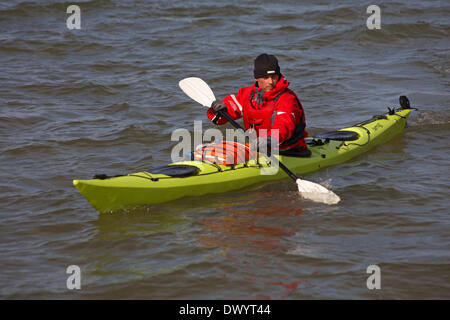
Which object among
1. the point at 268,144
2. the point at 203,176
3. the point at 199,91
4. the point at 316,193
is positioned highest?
the point at 199,91

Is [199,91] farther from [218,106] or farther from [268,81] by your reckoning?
[268,81]

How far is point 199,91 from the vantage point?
639 cm

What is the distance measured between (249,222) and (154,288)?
1.30 m

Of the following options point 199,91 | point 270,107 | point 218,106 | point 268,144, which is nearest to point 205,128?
point 199,91

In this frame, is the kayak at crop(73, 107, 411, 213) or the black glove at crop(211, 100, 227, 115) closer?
the kayak at crop(73, 107, 411, 213)

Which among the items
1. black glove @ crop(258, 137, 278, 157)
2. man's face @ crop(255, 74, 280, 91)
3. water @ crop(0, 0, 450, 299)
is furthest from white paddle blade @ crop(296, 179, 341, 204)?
man's face @ crop(255, 74, 280, 91)

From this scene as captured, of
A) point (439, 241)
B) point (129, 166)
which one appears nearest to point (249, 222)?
point (439, 241)

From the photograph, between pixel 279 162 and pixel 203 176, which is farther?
pixel 279 162

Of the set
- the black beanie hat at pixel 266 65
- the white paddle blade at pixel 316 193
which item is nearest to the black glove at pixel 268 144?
the white paddle blade at pixel 316 193

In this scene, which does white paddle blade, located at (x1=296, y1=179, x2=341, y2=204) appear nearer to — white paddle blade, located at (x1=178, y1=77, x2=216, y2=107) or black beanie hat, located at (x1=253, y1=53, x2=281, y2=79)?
black beanie hat, located at (x1=253, y1=53, x2=281, y2=79)

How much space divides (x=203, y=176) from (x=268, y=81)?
111 centimetres

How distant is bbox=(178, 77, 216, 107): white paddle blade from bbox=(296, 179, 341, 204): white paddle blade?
4.59 ft

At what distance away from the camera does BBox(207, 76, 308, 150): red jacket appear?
18.4ft

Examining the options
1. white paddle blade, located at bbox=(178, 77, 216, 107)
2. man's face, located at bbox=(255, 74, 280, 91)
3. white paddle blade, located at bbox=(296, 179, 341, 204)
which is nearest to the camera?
white paddle blade, located at bbox=(296, 179, 341, 204)
